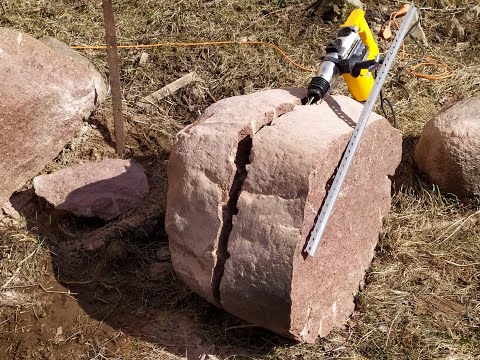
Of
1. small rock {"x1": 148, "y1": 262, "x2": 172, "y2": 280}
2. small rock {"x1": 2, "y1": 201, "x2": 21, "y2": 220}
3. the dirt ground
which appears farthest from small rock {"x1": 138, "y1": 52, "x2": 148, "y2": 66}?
small rock {"x1": 148, "y1": 262, "x2": 172, "y2": 280}

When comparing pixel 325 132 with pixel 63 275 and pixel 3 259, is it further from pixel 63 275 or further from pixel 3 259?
pixel 3 259

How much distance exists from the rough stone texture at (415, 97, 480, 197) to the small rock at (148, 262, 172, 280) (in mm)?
1747

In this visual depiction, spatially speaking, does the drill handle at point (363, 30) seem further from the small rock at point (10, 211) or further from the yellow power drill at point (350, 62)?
the small rock at point (10, 211)

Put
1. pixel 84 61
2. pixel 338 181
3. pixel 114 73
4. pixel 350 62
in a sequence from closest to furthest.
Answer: pixel 338 181, pixel 350 62, pixel 114 73, pixel 84 61

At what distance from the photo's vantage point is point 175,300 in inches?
131

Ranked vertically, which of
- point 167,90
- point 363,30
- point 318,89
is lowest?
point 167,90

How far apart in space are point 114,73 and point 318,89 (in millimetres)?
1706

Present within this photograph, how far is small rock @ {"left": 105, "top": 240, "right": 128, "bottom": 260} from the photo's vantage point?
11.6 feet

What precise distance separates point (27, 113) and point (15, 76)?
9.4 inches

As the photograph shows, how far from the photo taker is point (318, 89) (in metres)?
3.13

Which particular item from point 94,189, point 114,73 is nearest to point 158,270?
point 94,189

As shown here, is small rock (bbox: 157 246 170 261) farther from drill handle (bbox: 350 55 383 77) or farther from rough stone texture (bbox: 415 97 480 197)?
rough stone texture (bbox: 415 97 480 197)

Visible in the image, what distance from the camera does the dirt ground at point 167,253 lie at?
3.09 m

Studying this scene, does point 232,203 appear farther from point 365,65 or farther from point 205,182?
point 365,65
